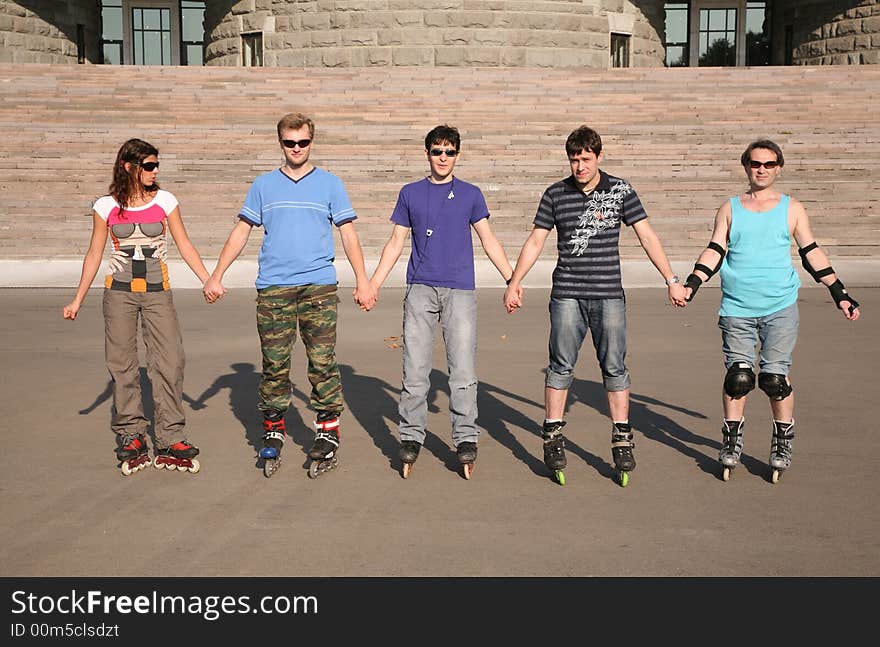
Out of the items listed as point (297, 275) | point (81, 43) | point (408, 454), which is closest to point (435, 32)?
point (81, 43)

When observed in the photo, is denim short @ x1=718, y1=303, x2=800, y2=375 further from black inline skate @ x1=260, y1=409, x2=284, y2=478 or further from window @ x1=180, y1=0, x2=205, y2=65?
window @ x1=180, y1=0, x2=205, y2=65

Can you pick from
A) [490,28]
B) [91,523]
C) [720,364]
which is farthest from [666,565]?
[490,28]

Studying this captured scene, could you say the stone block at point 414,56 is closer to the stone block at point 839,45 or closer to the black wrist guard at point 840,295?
the stone block at point 839,45

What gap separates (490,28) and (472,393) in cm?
2651

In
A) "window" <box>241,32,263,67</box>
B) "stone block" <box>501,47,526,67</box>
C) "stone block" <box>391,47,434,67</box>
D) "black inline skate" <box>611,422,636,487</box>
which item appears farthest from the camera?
"window" <box>241,32,263,67</box>

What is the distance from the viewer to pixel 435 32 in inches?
1225

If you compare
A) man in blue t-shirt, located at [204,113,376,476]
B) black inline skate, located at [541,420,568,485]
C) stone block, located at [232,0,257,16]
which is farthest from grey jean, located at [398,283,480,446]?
stone block, located at [232,0,257,16]

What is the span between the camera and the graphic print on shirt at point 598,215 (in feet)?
19.2

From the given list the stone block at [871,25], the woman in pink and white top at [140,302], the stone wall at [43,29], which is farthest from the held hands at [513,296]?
Result: the stone wall at [43,29]

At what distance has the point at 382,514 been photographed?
527 centimetres

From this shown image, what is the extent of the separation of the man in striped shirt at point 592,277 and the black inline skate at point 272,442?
1.41 meters

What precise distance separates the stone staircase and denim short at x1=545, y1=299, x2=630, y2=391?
12689 millimetres

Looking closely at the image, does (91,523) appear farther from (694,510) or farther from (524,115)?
(524,115)

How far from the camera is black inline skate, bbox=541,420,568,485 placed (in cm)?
586
